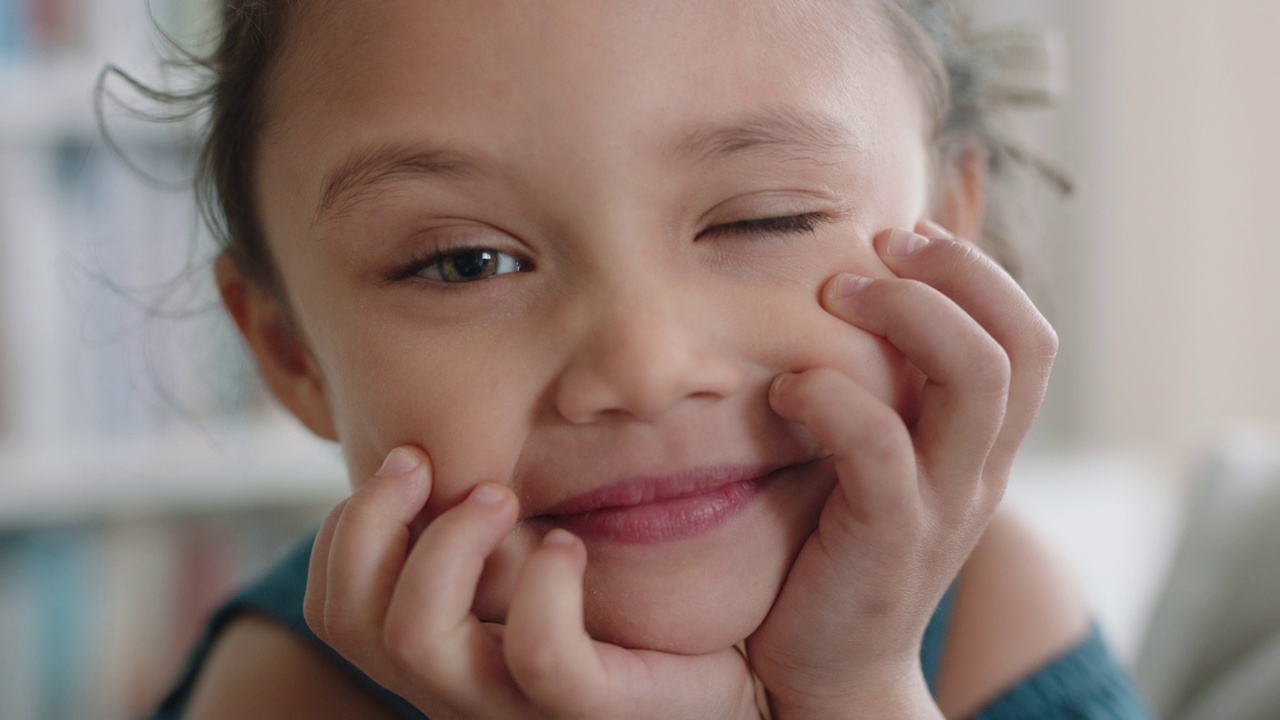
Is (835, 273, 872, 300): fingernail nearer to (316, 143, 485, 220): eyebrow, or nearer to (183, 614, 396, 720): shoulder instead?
(316, 143, 485, 220): eyebrow

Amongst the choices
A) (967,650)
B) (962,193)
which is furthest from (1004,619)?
(962,193)

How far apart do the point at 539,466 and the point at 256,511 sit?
1661 mm

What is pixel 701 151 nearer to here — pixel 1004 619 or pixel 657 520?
pixel 657 520

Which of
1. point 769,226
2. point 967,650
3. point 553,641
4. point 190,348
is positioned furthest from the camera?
point 190,348

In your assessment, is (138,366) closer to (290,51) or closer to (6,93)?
(6,93)

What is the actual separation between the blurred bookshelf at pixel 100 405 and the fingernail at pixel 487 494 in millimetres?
1295

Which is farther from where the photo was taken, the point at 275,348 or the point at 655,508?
the point at 275,348

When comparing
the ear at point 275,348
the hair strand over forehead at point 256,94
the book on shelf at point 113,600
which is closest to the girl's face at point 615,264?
the hair strand over forehead at point 256,94

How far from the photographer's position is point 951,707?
109cm

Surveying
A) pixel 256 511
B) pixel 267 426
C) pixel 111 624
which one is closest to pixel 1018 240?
pixel 267 426

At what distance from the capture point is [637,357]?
614 millimetres

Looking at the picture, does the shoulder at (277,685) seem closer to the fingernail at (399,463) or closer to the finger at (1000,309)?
the fingernail at (399,463)

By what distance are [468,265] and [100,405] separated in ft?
5.06

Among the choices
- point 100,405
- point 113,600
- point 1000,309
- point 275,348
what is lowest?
point 113,600
